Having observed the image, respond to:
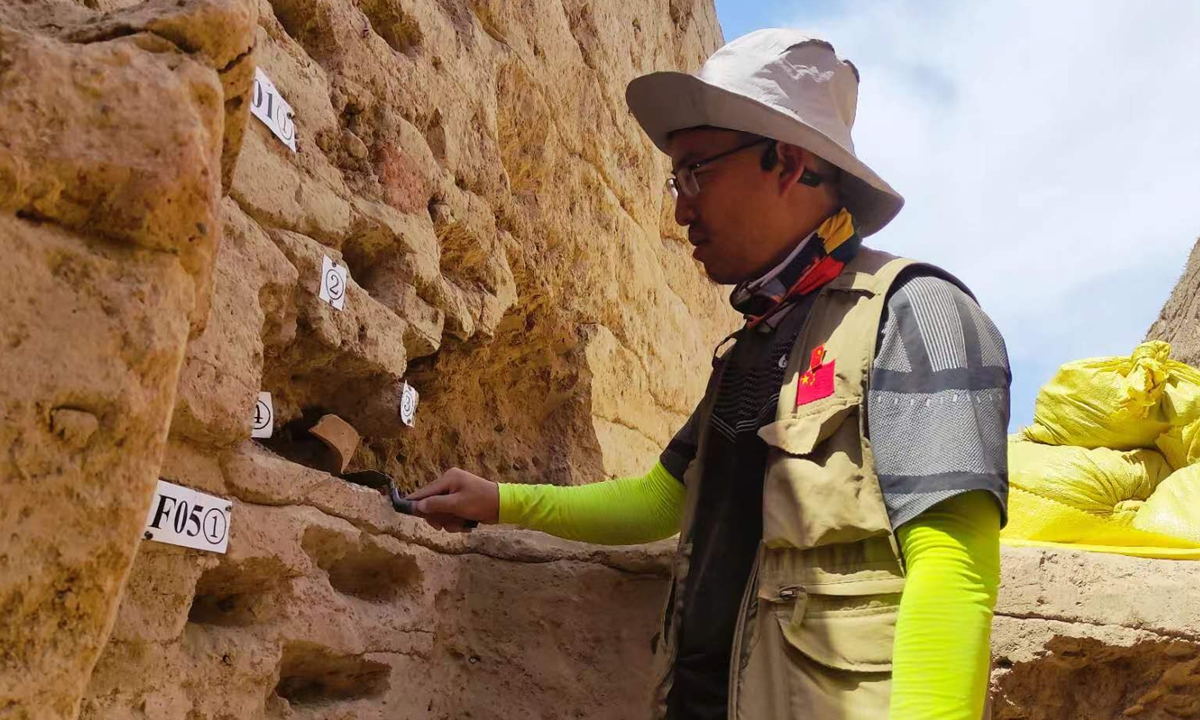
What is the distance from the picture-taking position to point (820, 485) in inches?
51.1

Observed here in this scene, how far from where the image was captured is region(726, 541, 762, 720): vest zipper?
134cm

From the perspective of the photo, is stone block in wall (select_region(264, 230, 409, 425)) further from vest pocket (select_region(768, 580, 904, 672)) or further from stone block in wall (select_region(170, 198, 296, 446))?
vest pocket (select_region(768, 580, 904, 672))

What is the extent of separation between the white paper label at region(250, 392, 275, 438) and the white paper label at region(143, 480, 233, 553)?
16 cm

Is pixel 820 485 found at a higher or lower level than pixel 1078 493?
lower

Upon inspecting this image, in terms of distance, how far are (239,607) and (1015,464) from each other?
2.15 m

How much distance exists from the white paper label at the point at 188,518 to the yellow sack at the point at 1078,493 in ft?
6.28

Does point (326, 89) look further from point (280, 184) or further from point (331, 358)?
point (331, 358)

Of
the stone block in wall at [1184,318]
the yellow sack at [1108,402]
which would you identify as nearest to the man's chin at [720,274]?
the yellow sack at [1108,402]

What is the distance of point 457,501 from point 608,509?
0.27 metres

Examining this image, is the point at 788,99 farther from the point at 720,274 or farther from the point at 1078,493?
the point at 1078,493

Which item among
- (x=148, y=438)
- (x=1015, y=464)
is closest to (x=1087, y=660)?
(x=1015, y=464)

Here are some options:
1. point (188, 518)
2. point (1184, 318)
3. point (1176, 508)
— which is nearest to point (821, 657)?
point (188, 518)

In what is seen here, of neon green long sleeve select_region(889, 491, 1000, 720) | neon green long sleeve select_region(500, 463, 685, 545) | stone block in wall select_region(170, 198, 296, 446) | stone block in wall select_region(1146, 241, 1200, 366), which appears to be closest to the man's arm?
neon green long sleeve select_region(889, 491, 1000, 720)

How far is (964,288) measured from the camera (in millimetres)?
1409
